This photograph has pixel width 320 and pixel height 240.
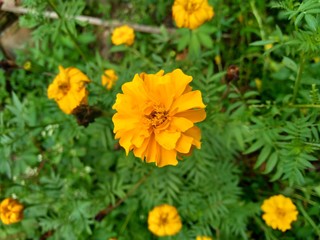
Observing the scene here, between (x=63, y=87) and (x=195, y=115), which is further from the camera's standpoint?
(x=63, y=87)

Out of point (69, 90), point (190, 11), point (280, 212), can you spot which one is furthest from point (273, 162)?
point (69, 90)

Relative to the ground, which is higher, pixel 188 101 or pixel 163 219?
pixel 188 101

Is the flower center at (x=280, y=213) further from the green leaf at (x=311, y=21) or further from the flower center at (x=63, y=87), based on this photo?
the flower center at (x=63, y=87)

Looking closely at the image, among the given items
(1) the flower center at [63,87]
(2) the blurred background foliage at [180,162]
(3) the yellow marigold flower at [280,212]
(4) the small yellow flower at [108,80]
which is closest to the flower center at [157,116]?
(2) the blurred background foliage at [180,162]

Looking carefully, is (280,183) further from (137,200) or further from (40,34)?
(40,34)

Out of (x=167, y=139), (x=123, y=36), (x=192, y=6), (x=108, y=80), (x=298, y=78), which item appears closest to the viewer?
(x=167, y=139)

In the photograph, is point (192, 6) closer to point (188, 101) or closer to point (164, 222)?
point (188, 101)

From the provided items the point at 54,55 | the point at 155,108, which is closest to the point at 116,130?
the point at 155,108
